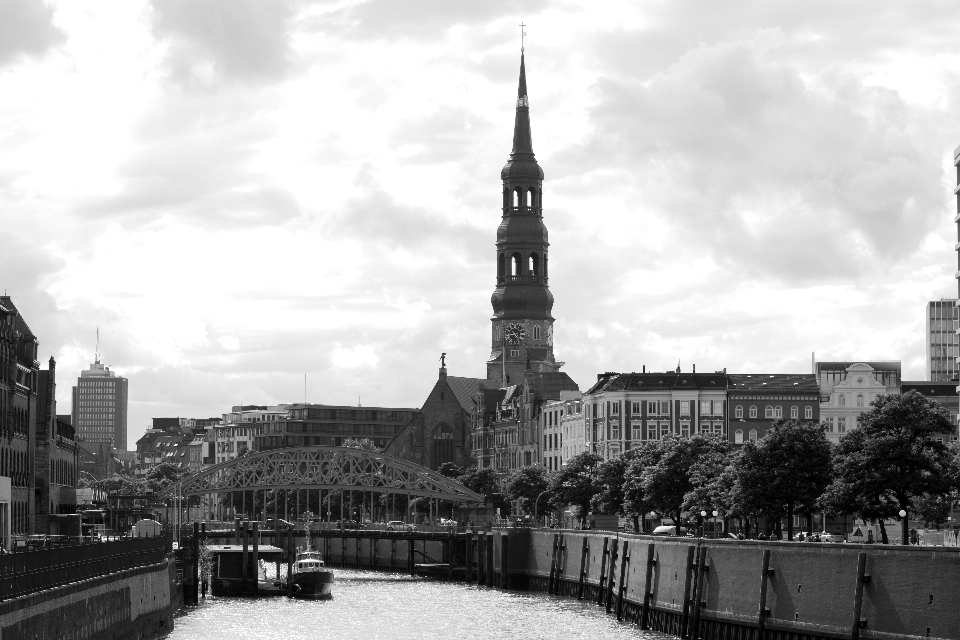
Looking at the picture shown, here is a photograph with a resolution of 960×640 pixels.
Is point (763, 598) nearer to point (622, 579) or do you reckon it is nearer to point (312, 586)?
point (622, 579)

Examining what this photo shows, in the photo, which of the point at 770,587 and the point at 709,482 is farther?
the point at 709,482

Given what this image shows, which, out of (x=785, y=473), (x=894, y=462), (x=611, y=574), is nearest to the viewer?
(x=894, y=462)

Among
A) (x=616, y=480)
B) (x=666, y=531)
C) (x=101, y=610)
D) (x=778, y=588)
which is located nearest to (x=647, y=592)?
(x=666, y=531)

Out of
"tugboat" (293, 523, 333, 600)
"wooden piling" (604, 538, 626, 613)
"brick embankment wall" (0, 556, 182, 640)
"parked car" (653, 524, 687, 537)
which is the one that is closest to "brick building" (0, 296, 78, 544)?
"brick embankment wall" (0, 556, 182, 640)

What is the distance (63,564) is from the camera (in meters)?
75.7

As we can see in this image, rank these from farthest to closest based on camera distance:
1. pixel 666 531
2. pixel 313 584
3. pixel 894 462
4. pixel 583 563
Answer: pixel 313 584
pixel 583 563
pixel 666 531
pixel 894 462

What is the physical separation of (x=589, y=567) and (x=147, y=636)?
5124 cm

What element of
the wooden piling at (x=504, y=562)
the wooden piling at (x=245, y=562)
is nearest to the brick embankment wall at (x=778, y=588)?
the wooden piling at (x=504, y=562)

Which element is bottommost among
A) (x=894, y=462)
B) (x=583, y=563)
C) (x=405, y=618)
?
(x=405, y=618)

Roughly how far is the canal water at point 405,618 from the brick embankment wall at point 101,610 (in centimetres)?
311

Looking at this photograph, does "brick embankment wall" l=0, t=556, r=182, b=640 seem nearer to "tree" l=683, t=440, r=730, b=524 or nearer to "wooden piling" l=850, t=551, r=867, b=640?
"wooden piling" l=850, t=551, r=867, b=640

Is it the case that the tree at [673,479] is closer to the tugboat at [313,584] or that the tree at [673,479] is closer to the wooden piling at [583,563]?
the wooden piling at [583,563]

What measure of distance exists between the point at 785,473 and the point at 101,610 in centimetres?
5713

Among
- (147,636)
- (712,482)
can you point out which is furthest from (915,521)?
(147,636)
